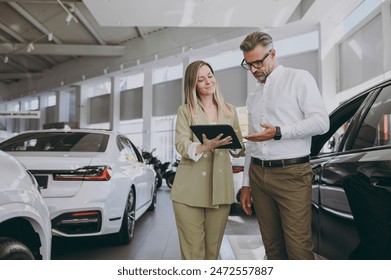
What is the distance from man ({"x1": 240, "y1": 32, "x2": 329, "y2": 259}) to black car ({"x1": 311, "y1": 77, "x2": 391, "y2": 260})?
109 millimetres

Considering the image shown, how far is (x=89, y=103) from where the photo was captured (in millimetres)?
12906

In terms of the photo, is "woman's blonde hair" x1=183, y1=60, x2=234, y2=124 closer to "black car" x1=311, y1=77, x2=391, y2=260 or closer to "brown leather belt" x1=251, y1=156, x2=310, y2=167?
"brown leather belt" x1=251, y1=156, x2=310, y2=167

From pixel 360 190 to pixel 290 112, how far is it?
1.18 feet

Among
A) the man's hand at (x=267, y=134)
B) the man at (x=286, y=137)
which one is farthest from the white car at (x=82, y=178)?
the man's hand at (x=267, y=134)

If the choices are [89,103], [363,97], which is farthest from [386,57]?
[89,103]

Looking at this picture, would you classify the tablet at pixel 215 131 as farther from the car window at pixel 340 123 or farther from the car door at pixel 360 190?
the car window at pixel 340 123

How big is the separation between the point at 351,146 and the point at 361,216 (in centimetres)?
38

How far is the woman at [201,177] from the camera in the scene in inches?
50.2

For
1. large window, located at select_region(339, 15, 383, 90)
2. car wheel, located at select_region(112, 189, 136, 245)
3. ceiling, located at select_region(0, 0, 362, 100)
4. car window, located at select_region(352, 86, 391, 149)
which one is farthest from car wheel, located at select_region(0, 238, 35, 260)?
ceiling, located at select_region(0, 0, 362, 100)

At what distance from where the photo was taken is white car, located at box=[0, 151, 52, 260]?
95 centimetres

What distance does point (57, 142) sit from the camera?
251cm

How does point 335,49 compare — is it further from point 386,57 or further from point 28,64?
point 28,64

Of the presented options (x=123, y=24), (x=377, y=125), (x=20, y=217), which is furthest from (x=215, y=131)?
(x=123, y=24)

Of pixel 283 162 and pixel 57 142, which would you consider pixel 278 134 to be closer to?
pixel 283 162
